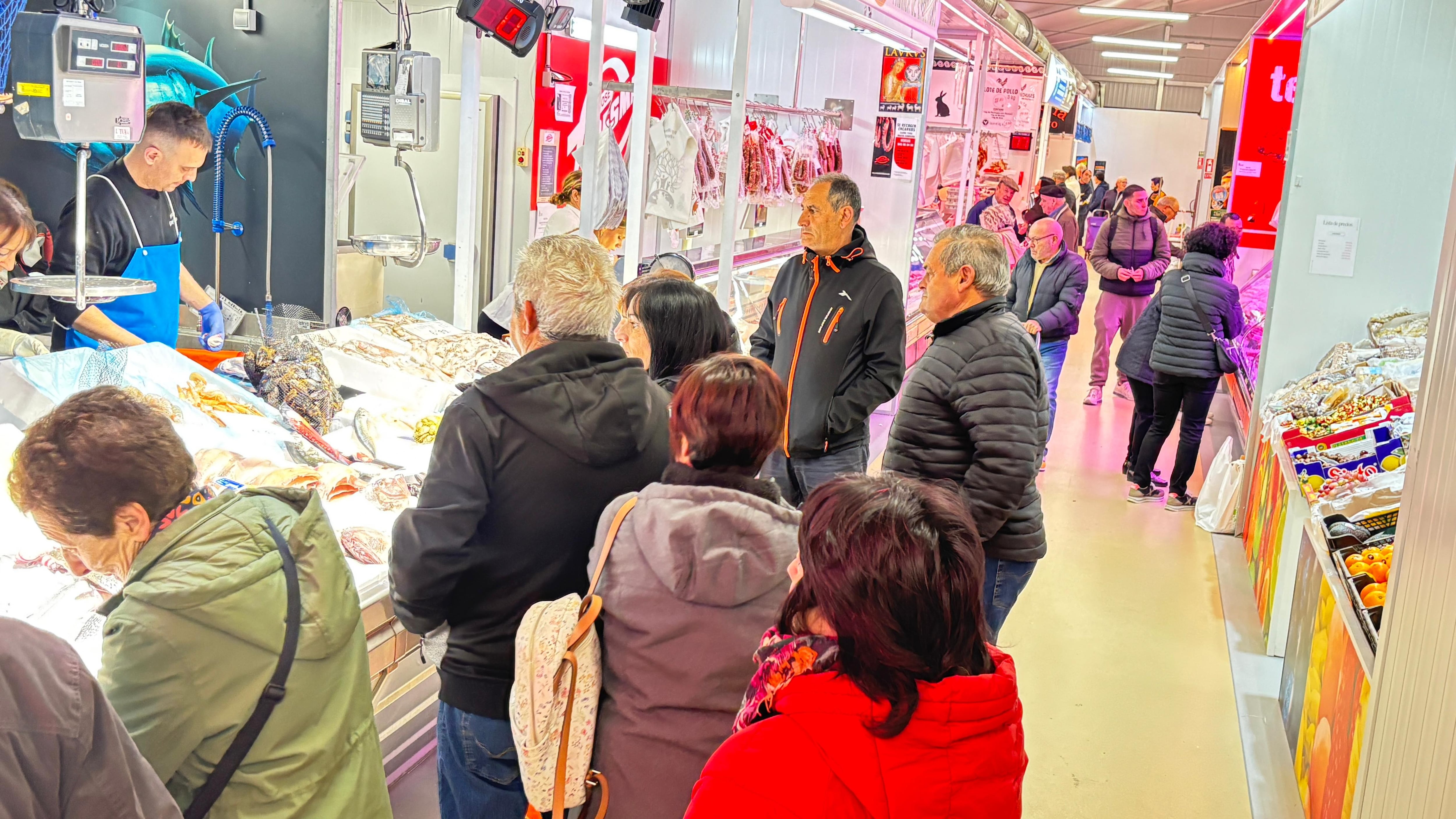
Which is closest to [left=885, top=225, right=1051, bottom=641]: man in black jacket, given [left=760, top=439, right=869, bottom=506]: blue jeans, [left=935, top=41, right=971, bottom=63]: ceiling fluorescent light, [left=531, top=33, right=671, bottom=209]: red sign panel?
[left=760, top=439, right=869, bottom=506]: blue jeans

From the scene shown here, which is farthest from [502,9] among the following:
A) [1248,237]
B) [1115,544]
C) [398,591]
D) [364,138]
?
[1248,237]

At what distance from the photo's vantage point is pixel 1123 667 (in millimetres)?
4668

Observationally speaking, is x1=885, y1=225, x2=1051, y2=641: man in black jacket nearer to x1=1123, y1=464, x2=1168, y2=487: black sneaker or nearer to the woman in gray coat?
the woman in gray coat

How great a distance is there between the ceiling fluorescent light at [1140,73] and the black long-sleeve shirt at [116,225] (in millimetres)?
27643

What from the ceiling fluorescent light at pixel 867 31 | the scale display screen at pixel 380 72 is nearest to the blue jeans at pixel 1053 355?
the ceiling fluorescent light at pixel 867 31

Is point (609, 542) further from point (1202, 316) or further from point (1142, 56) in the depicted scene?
point (1142, 56)

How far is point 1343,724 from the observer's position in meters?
2.97

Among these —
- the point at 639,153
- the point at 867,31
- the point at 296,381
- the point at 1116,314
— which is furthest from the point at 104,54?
the point at 1116,314

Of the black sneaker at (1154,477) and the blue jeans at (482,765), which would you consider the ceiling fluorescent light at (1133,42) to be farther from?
the blue jeans at (482,765)

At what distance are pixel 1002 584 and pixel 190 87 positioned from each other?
4.09 meters

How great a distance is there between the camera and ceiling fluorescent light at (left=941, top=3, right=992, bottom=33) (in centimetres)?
871

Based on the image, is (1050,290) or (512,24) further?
(1050,290)

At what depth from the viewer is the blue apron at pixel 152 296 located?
3781 mm

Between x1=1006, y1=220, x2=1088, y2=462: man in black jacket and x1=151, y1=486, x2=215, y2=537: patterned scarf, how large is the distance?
5.43m
